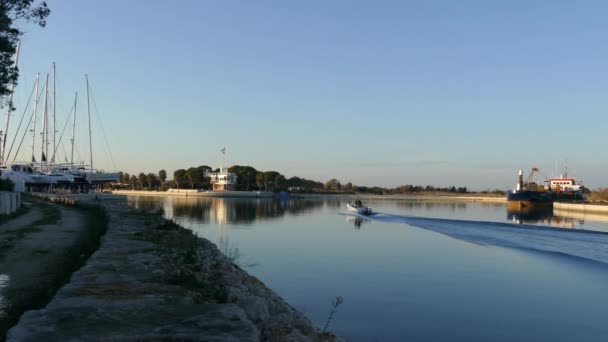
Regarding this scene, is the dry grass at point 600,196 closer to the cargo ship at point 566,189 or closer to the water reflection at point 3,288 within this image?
the cargo ship at point 566,189

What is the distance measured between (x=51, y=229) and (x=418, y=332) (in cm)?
1892

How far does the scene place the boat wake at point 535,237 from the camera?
31766 millimetres

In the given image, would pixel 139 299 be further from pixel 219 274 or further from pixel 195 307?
pixel 219 274

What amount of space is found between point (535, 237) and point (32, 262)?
3768 centimetres

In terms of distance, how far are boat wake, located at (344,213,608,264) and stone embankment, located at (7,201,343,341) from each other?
82.3ft

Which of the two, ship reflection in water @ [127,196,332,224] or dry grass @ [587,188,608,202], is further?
dry grass @ [587,188,608,202]

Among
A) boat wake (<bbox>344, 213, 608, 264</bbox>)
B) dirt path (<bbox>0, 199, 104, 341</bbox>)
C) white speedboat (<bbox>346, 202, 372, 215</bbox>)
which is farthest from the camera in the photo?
white speedboat (<bbox>346, 202, 372, 215</bbox>)

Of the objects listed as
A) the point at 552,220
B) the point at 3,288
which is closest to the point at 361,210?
the point at 552,220

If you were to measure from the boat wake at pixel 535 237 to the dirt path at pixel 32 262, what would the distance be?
27.8 m

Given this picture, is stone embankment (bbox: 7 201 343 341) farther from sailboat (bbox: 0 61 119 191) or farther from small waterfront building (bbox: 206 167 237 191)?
small waterfront building (bbox: 206 167 237 191)

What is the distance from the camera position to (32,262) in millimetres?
13938

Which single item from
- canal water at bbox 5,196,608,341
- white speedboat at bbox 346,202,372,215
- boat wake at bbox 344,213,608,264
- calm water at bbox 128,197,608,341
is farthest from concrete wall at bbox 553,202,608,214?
calm water at bbox 128,197,608,341

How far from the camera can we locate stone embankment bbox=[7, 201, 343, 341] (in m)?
6.77

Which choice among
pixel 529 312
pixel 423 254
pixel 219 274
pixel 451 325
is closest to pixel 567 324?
pixel 529 312
